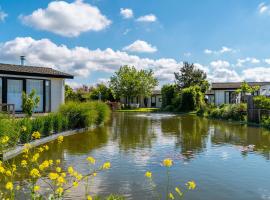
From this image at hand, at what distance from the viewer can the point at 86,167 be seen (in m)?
8.81

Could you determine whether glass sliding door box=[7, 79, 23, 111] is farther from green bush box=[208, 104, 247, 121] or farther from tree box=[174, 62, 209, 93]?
tree box=[174, 62, 209, 93]

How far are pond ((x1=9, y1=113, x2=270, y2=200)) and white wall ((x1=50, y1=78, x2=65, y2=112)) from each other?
8214mm

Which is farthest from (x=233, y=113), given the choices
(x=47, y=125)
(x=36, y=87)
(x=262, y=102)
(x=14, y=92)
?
(x=47, y=125)

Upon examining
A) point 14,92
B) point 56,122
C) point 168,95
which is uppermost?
point 168,95

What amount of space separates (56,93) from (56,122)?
27.3 feet

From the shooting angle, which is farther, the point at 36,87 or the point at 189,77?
the point at 189,77

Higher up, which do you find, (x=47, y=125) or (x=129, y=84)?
(x=129, y=84)

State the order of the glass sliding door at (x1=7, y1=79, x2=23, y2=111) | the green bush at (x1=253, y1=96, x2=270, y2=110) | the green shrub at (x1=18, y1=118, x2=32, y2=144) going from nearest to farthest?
the green shrub at (x1=18, y1=118, x2=32, y2=144) < the glass sliding door at (x1=7, y1=79, x2=23, y2=111) < the green bush at (x1=253, y1=96, x2=270, y2=110)

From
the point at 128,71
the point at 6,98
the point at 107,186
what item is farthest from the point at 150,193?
the point at 128,71

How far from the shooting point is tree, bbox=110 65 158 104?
50719mm

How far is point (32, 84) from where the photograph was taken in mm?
21625

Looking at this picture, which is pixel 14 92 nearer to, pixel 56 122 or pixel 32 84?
pixel 32 84

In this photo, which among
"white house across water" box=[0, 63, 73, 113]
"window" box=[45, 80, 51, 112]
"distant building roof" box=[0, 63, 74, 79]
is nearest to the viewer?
"distant building roof" box=[0, 63, 74, 79]

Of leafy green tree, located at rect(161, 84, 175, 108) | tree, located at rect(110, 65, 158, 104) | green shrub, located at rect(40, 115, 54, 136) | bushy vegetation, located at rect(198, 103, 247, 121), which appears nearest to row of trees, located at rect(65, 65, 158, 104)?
tree, located at rect(110, 65, 158, 104)
